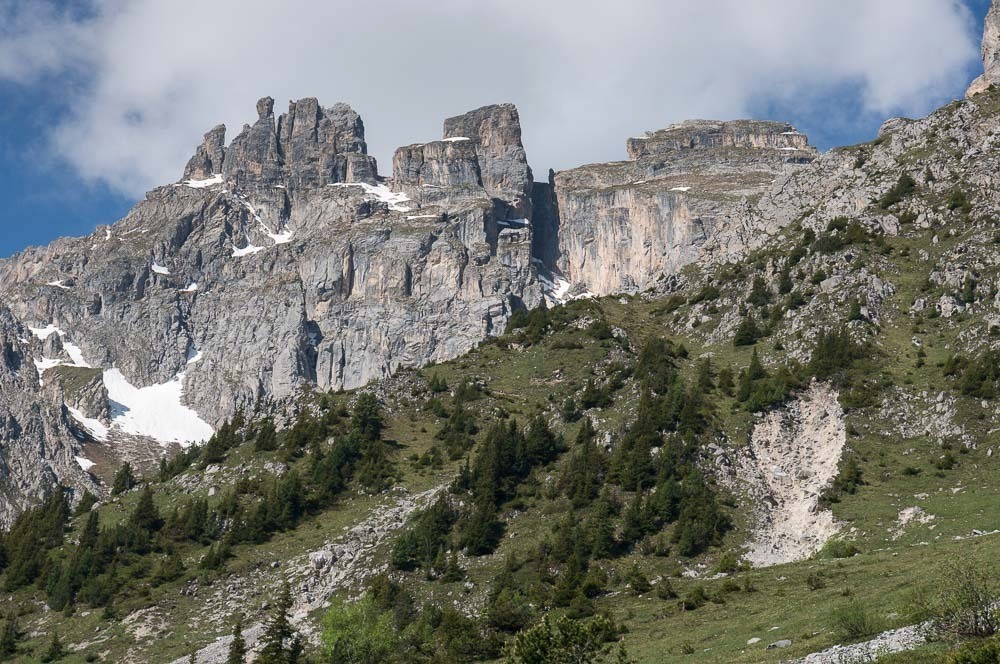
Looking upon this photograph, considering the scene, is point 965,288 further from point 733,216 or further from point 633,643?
point 633,643

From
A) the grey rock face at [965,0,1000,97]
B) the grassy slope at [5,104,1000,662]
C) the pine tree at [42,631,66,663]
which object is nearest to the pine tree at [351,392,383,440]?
the grassy slope at [5,104,1000,662]

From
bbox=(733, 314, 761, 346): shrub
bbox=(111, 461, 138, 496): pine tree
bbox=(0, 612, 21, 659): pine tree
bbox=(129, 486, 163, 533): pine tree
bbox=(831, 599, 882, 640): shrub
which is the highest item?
bbox=(733, 314, 761, 346): shrub

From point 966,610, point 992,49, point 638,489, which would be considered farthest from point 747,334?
point 992,49

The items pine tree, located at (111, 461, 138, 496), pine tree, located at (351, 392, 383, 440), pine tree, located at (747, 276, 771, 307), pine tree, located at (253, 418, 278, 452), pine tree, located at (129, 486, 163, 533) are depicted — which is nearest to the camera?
pine tree, located at (129, 486, 163, 533)

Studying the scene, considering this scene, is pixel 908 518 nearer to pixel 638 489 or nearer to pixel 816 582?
pixel 816 582

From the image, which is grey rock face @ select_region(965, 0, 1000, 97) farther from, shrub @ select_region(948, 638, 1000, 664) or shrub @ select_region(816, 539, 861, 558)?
shrub @ select_region(948, 638, 1000, 664)

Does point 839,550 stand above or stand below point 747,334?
below

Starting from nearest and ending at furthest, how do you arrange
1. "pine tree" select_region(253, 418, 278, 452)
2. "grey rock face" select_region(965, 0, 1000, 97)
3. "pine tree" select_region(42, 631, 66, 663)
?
"pine tree" select_region(42, 631, 66, 663) → "pine tree" select_region(253, 418, 278, 452) → "grey rock face" select_region(965, 0, 1000, 97)

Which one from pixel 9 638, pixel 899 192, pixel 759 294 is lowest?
pixel 9 638

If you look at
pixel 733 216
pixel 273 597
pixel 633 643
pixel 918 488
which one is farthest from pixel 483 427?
pixel 733 216

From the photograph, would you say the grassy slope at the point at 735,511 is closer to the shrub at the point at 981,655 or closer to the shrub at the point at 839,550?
the shrub at the point at 839,550

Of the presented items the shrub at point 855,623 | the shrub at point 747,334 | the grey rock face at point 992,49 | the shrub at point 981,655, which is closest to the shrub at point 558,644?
the shrub at point 855,623

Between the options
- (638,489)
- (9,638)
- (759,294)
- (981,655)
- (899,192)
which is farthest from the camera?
(899,192)

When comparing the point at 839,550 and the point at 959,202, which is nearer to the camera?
the point at 839,550
